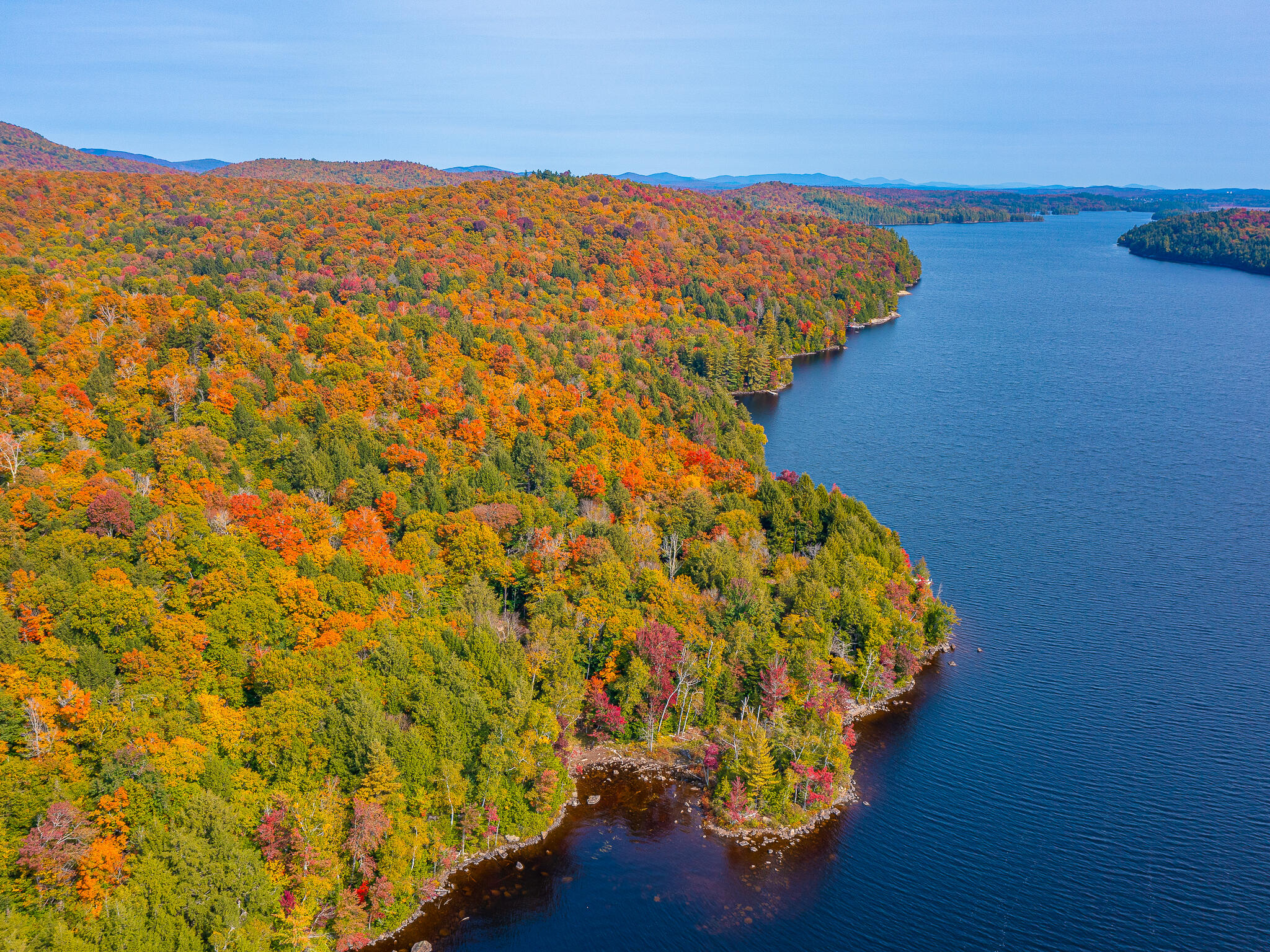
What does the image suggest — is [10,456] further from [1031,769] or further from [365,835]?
[1031,769]

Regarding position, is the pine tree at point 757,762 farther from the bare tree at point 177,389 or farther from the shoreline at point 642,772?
the bare tree at point 177,389

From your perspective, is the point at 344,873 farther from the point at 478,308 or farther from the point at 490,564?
the point at 478,308

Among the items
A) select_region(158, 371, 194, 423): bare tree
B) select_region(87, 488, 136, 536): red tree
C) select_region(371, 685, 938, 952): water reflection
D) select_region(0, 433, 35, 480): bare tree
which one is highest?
select_region(158, 371, 194, 423): bare tree

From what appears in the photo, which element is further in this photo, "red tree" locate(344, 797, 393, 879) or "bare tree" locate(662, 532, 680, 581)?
"bare tree" locate(662, 532, 680, 581)

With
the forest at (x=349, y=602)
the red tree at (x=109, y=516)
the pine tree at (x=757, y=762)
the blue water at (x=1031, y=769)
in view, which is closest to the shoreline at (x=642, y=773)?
the forest at (x=349, y=602)

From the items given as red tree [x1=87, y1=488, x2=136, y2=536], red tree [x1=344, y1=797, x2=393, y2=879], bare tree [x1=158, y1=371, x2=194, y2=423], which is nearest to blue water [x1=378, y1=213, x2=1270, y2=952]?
red tree [x1=344, y1=797, x2=393, y2=879]

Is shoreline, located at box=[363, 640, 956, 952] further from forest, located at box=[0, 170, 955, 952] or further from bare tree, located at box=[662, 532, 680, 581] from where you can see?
bare tree, located at box=[662, 532, 680, 581]
